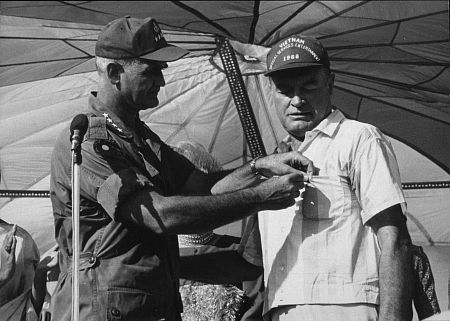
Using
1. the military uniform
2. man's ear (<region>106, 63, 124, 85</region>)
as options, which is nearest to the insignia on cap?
the military uniform

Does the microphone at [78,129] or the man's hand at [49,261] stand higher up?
the man's hand at [49,261]

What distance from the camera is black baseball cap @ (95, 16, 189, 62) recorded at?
4.00 metres

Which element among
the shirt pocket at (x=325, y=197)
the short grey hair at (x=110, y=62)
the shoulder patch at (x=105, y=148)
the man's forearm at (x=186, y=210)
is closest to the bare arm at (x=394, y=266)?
the shirt pocket at (x=325, y=197)

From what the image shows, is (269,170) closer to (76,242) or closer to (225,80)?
(76,242)

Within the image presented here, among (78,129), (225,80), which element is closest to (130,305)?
(78,129)

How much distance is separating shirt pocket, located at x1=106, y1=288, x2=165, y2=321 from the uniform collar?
2.10 feet

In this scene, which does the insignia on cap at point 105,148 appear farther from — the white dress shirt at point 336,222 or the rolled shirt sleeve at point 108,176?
the white dress shirt at point 336,222

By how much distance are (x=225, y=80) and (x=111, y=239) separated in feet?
6.81

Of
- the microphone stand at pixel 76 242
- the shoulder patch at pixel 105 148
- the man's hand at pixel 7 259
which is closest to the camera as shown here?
the microphone stand at pixel 76 242

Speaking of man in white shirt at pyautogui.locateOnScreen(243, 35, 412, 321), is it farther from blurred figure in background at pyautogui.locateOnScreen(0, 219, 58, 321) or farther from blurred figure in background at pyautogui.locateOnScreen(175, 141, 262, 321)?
blurred figure in background at pyautogui.locateOnScreen(0, 219, 58, 321)

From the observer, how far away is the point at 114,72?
4.02m

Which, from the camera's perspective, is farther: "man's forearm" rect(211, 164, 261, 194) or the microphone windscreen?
"man's forearm" rect(211, 164, 261, 194)

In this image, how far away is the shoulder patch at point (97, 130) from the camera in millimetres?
3758

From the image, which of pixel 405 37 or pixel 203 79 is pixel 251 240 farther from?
pixel 203 79
